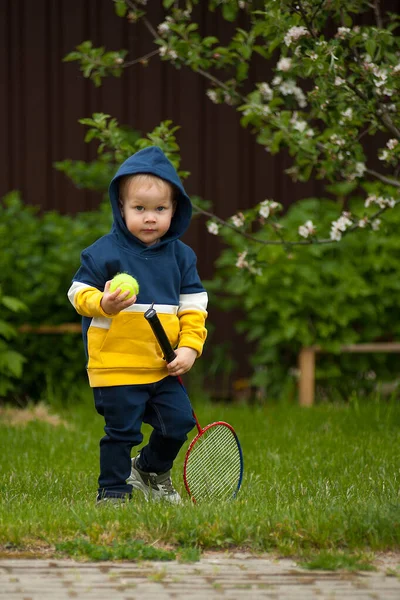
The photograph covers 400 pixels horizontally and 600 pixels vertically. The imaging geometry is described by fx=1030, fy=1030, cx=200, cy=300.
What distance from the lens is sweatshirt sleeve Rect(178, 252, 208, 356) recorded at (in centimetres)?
436

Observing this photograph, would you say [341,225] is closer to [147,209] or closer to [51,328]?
[147,209]

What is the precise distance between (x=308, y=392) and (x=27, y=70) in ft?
12.2

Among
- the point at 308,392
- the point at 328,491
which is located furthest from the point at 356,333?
the point at 328,491

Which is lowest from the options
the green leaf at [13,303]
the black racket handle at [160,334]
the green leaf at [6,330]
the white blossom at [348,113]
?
the green leaf at [6,330]

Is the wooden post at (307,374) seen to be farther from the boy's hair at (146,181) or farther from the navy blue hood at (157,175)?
the boy's hair at (146,181)

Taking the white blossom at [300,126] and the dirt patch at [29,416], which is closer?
the white blossom at [300,126]

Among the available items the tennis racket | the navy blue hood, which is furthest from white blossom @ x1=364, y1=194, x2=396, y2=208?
the tennis racket

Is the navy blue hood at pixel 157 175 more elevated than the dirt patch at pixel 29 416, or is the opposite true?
the navy blue hood at pixel 157 175

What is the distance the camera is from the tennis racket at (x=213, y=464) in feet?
14.0

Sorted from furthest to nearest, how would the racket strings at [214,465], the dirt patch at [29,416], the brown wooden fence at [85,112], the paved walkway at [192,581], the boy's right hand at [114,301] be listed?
the brown wooden fence at [85,112]
the dirt patch at [29,416]
the racket strings at [214,465]
the boy's right hand at [114,301]
the paved walkway at [192,581]

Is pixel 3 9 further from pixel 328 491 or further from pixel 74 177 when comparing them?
pixel 328 491

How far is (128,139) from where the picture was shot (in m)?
8.30

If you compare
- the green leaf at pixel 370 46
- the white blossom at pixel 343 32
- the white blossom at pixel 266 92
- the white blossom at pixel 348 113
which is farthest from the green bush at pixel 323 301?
the green leaf at pixel 370 46

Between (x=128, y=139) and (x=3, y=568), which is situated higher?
(x=128, y=139)
